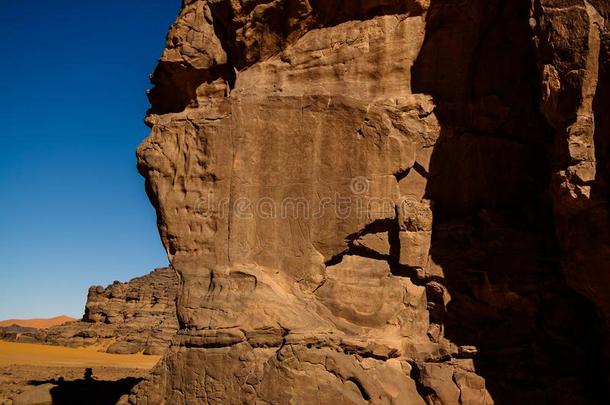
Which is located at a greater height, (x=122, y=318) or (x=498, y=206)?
(x=498, y=206)

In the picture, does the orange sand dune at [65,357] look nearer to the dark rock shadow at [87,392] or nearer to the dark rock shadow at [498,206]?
the dark rock shadow at [87,392]

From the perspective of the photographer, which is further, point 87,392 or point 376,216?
point 87,392

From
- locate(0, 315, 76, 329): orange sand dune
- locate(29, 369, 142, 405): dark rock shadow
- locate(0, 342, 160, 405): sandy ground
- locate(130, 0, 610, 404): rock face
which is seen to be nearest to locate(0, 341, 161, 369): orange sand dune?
locate(0, 342, 160, 405): sandy ground

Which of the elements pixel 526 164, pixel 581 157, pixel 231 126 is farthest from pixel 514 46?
pixel 231 126

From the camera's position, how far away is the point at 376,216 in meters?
12.9

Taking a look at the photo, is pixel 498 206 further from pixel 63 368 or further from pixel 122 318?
pixel 122 318

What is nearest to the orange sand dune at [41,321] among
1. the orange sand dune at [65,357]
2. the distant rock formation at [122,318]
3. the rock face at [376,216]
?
the distant rock formation at [122,318]

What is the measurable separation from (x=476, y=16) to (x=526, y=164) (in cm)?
338

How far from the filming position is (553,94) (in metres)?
11.0

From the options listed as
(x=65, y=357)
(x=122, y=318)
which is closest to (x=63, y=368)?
(x=65, y=357)

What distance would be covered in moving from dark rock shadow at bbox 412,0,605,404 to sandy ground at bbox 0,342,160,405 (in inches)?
440

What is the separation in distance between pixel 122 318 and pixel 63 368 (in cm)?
2056

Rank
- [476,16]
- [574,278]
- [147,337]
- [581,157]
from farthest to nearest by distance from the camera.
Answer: [147,337] → [476,16] → [574,278] → [581,157]

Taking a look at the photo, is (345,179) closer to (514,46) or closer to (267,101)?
(267,101)
